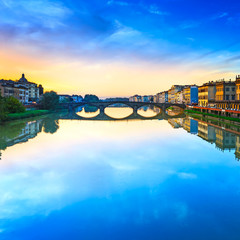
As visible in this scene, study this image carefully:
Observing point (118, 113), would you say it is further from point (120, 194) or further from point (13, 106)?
point (120, 194)

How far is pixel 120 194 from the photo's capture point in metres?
13.0

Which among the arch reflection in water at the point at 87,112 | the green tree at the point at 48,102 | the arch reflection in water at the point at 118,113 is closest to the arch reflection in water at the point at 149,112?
the arch reflection in water at the point at 118,113

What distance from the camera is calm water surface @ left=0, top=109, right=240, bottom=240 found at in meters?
9.55

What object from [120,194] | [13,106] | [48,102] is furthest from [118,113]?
[120,194]

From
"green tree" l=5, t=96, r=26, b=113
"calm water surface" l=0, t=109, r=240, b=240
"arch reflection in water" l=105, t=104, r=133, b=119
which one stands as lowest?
"calm water surface" l=0, t=109, r=240, b=240

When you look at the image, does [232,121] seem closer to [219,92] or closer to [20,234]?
[219,92]

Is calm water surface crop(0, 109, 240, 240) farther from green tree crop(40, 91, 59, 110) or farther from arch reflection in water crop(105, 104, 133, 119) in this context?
green tree crop(40, 91, 59, 110)

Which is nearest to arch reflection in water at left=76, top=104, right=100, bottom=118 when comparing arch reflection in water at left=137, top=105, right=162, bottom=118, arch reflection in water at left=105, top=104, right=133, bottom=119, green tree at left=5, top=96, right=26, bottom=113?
arch reflection in water at left=105, top=104, right=133, bottom=119

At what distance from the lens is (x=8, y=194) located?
13.0 metres

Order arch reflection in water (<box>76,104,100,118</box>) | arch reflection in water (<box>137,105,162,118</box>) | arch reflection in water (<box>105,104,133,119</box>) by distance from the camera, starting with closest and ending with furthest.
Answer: arch reflection in water (<box>105,104,133,119</box>)
arch reflection in water (<box>137,105,162,118</box>)
arch reflection in water (<box>76,104,100,118</box>)

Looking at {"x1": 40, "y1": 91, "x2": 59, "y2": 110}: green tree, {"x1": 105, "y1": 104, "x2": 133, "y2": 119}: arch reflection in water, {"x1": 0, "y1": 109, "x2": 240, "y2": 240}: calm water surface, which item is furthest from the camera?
{"x1": 105, "y1": 104, "x2": 133, "y2": 119}: arch reflection in water

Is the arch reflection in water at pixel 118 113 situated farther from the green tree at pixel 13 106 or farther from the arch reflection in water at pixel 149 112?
the green tree at pixel 13 106

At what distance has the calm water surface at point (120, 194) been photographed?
9555mm

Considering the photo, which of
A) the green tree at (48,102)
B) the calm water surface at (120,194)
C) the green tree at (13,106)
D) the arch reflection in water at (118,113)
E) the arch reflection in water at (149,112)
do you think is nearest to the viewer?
the calm water surface at (120,194)
